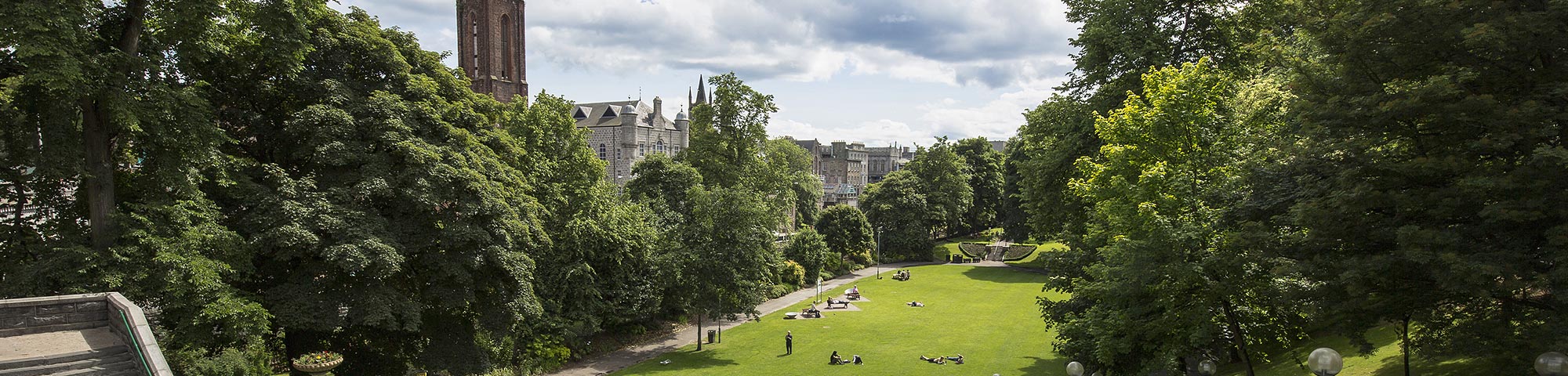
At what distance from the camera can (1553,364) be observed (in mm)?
8766

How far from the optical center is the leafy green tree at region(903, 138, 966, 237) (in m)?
68.2

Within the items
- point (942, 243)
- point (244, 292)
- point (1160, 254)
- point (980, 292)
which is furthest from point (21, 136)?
point (942, 243)

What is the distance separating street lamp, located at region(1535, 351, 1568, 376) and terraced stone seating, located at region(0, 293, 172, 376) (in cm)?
1716

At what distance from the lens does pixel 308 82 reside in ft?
63.9

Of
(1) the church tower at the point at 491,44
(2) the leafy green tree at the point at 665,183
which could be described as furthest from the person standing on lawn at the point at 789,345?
(1) the church tower at the point at 491,44

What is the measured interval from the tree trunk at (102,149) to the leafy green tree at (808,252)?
130 ft

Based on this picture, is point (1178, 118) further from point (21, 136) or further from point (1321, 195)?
Answer: point (21, 136)

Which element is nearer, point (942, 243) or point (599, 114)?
point (942, 243)

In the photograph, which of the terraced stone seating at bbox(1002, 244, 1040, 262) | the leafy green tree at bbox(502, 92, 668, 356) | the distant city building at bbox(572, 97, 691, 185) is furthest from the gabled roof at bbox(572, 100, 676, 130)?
the leafy green tree at bbox(502, 92, 668, 356)

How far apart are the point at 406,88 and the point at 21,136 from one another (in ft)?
24.4

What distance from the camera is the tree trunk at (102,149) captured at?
15.7 metres

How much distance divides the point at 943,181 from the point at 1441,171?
5849 centimetres

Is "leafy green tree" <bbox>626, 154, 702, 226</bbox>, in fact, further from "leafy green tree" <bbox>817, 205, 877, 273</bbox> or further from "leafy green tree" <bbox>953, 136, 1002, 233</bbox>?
"leafy green tree" <bbox>953, 136, 1002, 233</bbox>

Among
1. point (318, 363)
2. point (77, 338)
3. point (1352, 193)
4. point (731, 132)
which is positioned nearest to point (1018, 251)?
point (731, 132)
